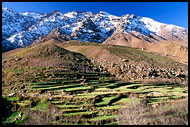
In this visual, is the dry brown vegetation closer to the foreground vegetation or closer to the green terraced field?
the foreground vegetation

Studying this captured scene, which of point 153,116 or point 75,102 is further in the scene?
point 75,102

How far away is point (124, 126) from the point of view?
19.8 meters

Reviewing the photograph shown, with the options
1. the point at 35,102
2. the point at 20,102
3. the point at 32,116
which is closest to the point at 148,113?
the point at 32,116

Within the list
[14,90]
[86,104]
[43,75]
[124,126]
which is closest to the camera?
[124,126]

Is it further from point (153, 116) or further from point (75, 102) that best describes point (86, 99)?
point (153, 116)

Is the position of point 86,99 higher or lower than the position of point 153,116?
higher

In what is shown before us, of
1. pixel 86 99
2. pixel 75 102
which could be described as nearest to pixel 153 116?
pixel 86 99

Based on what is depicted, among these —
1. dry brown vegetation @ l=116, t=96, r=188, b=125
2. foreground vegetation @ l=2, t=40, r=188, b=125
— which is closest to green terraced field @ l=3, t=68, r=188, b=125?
foreground vegetation @ l=2, t=40, r=188, b=125

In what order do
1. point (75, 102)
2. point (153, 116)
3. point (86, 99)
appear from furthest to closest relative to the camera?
point (86, 99) → point (75, 102) → point (153, 116)

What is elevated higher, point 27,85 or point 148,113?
point 27,85

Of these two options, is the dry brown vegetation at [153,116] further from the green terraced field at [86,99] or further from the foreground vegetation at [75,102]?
the green terraced field at [86,99]

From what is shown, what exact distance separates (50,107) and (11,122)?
6987 mm

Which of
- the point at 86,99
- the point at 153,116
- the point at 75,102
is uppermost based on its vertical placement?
the point at 86,99

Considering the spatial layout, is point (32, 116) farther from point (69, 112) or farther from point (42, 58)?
point (42, 58)
